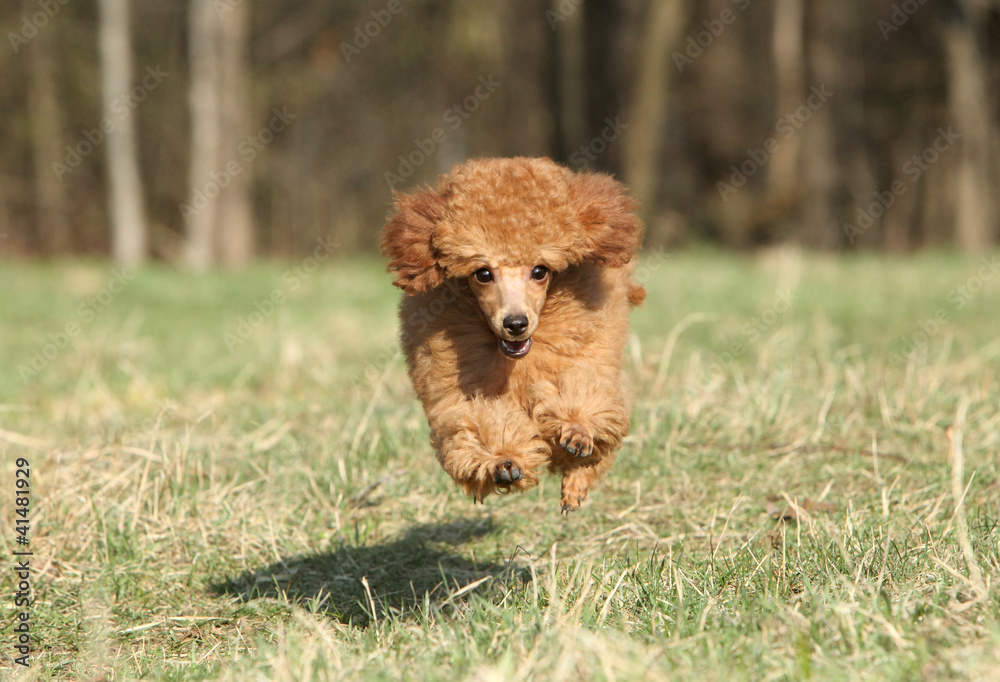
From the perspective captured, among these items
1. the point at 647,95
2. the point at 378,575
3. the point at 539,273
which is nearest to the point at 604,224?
the point at 539,273

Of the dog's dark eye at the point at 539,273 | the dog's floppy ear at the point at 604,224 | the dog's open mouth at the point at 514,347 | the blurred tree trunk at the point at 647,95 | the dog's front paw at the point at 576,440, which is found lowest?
the dog's front paw at the point at 576,440

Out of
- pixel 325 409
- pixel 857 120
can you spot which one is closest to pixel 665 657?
pixel 325 409

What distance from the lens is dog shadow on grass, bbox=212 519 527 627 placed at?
3.71 meters

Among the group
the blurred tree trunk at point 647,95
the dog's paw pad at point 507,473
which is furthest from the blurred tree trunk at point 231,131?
the dog's paw pad at point 507,473

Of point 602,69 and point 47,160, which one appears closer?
point 602,69

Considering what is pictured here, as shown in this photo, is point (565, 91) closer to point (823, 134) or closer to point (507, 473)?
point (823, 134)

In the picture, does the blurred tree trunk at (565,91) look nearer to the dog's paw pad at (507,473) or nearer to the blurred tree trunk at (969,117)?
the blurred tree trunk at (969,117)

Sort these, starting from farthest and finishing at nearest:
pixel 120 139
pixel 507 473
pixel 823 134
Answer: pixel 823 134 < pixel 120 139 < pixel 507 473

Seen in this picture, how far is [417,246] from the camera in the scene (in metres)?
3.21

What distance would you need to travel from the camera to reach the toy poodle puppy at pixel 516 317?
298cm

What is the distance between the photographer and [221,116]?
1708 centimetres

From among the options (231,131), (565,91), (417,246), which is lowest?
(417,246)

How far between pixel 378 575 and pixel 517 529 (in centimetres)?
60

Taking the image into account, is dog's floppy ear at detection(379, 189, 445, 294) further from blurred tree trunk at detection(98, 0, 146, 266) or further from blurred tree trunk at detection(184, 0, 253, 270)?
blurred tree trunk at detection(98, 0, 146, 266)
